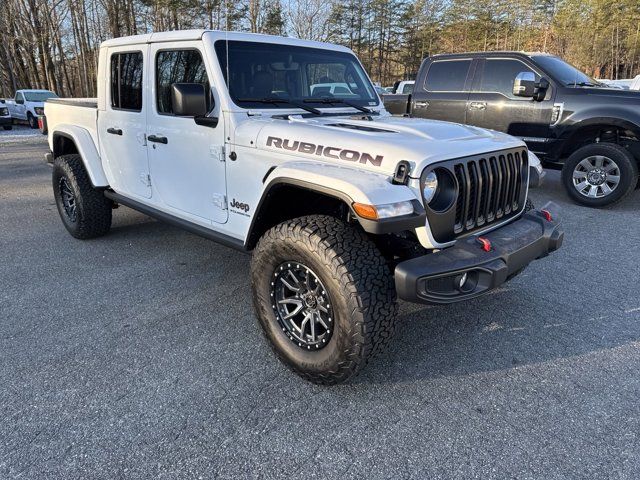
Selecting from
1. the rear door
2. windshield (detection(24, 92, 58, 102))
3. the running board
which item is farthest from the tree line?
the running board

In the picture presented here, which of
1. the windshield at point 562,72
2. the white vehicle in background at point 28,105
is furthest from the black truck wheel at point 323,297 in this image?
the white vehicle in background at point 28,105

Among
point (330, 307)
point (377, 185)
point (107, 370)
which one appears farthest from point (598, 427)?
point (107, 370)

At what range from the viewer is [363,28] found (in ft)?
138

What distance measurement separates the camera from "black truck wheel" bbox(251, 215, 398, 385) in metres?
2.29

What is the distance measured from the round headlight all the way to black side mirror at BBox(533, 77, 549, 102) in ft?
16.3

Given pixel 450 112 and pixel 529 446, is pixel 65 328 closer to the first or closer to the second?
pixel 529 446

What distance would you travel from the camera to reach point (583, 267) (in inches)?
171

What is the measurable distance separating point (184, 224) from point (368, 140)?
68.4 inches

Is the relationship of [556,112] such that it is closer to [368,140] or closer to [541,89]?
[541,89]

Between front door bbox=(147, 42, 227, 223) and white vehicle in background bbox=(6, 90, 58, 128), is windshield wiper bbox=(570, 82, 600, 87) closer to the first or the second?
front door bbox=(147, 42, 227, 223)

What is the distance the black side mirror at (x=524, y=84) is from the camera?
6379 mm

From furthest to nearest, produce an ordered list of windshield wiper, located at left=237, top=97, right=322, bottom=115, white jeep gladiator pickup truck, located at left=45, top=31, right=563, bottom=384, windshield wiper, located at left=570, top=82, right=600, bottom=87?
1. windshield wiper, located at left=570, top=82, right=600, bottom=87
2. windshield wiper, located at left=237, top=97, right=322, bottom=115
3. white jeep gladiator pickup truck, located at left=45, top=31, right=563, bottom=384

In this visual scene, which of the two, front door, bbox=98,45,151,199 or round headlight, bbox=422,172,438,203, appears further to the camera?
front door, bbox=98,45,151,199

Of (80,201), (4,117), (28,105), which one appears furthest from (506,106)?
(28,105)
